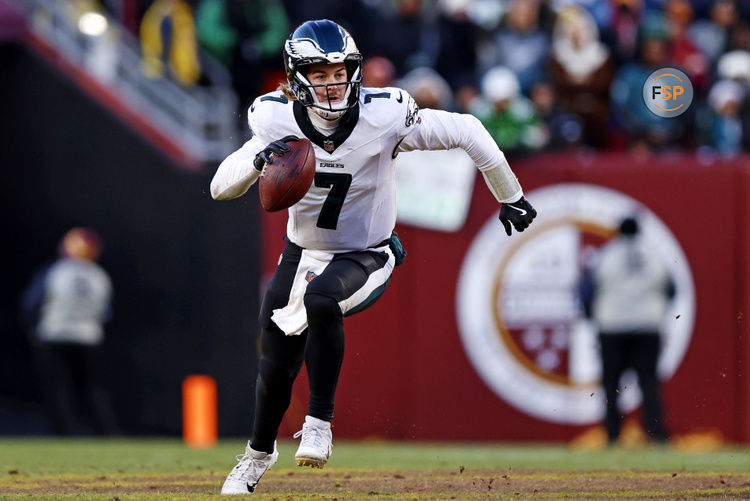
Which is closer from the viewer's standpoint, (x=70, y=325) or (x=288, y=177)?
(x=288, y=177)

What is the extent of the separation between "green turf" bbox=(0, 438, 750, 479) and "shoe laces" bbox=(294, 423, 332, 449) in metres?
2.01

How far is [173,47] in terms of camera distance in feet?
40.7

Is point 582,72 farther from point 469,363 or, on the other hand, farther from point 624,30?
point 469,363

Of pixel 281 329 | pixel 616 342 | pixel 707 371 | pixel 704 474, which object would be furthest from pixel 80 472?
pixel 707 371

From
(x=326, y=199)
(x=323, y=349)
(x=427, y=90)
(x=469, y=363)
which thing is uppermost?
(x=427, y=90)

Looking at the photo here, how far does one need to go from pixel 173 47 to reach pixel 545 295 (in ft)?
12.6

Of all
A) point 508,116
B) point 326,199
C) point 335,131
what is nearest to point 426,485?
point 326,199

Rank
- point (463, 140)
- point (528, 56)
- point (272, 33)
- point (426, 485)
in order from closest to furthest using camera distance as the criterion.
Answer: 1. point (463, 140)
2. point (426, 485)
3. point (272, 33)
4. point (528, 56)

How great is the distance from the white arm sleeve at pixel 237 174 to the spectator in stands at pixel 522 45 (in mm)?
6166

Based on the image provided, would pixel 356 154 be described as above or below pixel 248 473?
above

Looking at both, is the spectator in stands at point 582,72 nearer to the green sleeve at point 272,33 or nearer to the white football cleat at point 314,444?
the green sleeve at point 272,33

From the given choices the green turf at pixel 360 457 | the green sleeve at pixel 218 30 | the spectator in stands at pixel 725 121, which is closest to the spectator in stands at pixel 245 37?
the green sleeve at pixel 218 30

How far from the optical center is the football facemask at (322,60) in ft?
20.0

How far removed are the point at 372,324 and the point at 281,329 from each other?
5.22 metres
